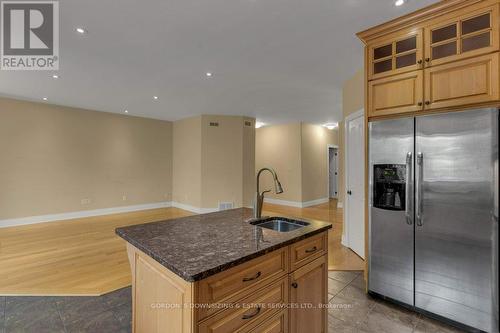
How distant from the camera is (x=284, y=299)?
1.49 m

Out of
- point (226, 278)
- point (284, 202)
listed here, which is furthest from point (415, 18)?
point (284, 202)

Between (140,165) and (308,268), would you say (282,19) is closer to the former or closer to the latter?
(308,268)

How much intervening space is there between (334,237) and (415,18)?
3.50 metres

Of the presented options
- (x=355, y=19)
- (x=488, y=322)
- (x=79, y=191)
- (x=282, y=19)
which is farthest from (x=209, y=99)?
(x=488, y=322)

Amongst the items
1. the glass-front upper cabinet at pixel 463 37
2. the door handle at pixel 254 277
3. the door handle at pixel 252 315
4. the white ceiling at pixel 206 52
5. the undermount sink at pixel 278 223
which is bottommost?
the door handle at pixel 252 315

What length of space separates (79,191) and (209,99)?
3939mm

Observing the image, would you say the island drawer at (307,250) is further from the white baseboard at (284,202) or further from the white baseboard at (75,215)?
the white baseboard at (75,215)

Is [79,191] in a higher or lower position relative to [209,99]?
lower

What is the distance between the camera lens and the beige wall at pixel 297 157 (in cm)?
743

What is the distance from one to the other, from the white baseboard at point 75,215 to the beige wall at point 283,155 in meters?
3.48

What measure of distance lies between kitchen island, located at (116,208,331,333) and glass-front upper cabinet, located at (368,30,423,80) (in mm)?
1724

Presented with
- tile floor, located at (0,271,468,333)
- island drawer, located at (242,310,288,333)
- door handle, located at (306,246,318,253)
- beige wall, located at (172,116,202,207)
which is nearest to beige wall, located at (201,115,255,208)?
beige wall, located at (172,116,202,207)

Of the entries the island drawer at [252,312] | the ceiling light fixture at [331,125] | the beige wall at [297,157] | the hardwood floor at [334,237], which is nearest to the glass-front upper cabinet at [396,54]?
the hardwood floor at [334,237]

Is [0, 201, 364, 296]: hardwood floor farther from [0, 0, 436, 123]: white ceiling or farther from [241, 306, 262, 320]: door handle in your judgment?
[0, 0, 436, 123]: white ceiling
